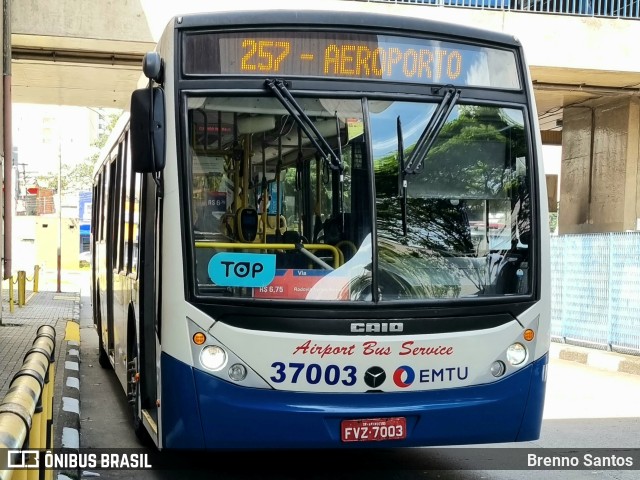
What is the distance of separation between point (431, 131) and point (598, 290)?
970 centimetres

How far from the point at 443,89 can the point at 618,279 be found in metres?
9.05

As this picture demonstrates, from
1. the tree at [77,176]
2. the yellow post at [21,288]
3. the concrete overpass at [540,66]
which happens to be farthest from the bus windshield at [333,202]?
the tree at [77,176]

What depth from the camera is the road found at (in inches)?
244

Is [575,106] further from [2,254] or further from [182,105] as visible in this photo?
[182,105]

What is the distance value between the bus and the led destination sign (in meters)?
0.01

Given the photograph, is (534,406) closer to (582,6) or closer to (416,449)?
(416,449)

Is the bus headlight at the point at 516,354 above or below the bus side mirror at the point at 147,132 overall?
below

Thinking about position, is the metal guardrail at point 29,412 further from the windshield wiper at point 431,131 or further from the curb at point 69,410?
the windshield wiper at point 431,131

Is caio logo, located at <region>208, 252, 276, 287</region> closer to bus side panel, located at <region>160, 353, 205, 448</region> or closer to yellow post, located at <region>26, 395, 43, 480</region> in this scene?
bus side panel, located at <region>160, 353, 205, 448</region>

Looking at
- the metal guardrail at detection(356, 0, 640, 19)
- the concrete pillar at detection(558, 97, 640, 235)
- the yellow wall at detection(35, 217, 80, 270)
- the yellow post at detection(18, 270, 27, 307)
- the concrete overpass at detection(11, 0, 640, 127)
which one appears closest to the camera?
the concrete overpass at detection(11, 0, 640, 127)

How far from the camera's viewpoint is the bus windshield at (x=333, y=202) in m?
Result: 5.16

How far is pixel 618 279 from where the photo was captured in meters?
13.5

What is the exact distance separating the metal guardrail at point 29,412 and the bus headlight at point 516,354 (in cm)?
272

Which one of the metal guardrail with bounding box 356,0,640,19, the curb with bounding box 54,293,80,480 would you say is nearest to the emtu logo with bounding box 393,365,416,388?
the curb with bounding box 54,293,80,480
